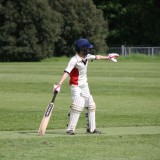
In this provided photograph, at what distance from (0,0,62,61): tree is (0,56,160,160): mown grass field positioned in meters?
36.3

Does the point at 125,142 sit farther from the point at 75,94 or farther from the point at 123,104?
the point at 123,104

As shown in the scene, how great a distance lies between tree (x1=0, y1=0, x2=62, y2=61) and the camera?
67.3 metres

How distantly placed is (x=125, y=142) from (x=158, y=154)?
56.9 inches

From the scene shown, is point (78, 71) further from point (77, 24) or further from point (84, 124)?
point (77, 24)

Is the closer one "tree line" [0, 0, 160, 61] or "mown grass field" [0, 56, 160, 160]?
"mown grass field" [0, 56, 160, 160]

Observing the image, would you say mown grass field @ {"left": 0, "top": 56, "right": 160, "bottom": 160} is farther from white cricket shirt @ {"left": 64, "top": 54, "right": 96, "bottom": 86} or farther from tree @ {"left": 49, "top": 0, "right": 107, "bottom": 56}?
tree @ {"left": 49, "top": 0, "right": 107, "bottom": 56}

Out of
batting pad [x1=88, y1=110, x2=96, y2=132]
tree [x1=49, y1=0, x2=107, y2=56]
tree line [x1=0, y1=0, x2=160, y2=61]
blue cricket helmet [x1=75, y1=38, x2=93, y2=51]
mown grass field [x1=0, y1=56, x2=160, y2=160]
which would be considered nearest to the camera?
mown grass field [x1=0, y1=56, x2=160, y2=160]

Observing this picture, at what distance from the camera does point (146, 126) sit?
1580cm

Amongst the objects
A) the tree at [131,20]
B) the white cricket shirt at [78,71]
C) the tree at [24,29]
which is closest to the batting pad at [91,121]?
the white cricket shirt at [78,71]

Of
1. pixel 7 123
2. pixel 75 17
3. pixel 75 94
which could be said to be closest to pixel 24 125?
pixel 7 123

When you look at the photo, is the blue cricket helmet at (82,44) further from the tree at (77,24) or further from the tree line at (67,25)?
the tree at (77,24)

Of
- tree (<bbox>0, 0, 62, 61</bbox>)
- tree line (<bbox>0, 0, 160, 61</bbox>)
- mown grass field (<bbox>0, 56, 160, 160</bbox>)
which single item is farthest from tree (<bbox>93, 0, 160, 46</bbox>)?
mown grass field (<bbox>0, 56, 160, 160</bbox>)

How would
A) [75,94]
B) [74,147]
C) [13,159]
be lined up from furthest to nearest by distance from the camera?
1. [75,94]
2. [74,147]
3. [13,159]

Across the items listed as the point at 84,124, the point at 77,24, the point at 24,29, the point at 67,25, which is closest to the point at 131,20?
the point at 77,24
